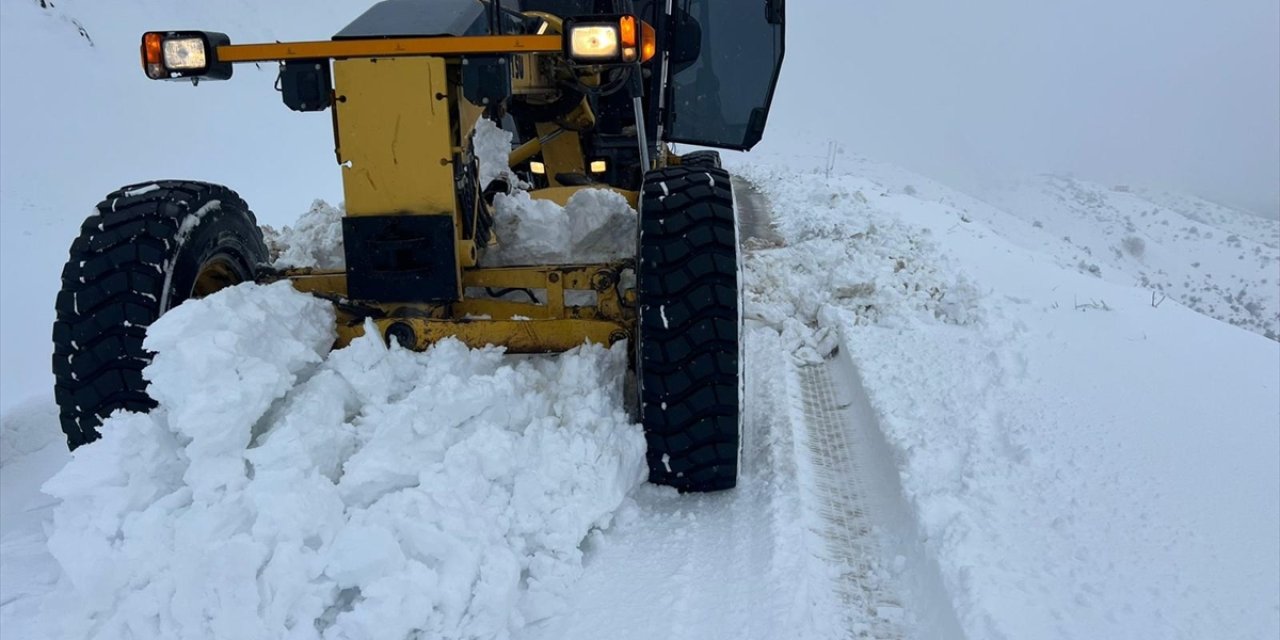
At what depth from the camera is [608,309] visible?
3301mm

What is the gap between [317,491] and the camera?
2.21 metres

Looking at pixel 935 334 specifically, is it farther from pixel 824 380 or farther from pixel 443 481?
pixel 443 481

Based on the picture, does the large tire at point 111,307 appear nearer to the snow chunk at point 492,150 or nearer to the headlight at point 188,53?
the headlight at point 188,53

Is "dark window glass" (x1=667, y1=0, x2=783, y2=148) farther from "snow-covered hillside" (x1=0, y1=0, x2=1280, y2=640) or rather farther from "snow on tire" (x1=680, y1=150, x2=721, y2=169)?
"snow-covered hillside" (x1=0, y1=0, x2=1280, y2=640)

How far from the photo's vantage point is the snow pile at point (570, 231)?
386cm

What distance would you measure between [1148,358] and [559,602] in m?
3.78

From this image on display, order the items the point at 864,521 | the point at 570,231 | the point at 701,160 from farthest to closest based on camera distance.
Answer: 1. the point at 701,160
2. the point at 570,231
3. the point at 864,521

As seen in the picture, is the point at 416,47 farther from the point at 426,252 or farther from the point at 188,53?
the point at 188,53

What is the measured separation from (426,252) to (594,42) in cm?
97

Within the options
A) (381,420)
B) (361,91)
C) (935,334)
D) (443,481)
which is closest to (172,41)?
(361,91)

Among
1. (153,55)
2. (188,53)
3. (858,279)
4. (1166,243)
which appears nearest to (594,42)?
(188,53)

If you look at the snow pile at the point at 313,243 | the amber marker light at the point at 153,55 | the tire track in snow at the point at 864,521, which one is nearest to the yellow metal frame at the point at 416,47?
the amber marker light at the point at 153,55

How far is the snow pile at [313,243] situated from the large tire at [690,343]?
1527mm

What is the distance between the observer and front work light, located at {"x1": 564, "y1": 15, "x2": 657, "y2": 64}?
2902 mm
